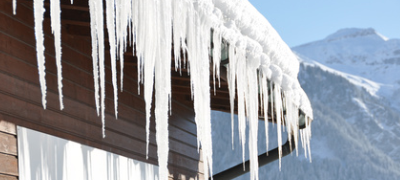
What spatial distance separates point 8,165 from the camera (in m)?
2.93

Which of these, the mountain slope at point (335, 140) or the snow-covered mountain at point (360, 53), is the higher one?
the snow-covered mountain at point (360, 53)

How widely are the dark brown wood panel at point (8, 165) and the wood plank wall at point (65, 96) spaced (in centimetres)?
2

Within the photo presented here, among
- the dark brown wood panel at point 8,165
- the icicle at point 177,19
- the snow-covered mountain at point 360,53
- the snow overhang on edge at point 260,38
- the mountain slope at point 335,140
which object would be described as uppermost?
the snow-covered mountain at point 360,53

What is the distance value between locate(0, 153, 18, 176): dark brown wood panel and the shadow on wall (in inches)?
1.0

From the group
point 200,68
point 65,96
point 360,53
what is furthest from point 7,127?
point 360,53

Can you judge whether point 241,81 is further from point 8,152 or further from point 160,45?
point 8,152

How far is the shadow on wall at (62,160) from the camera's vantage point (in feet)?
10.1

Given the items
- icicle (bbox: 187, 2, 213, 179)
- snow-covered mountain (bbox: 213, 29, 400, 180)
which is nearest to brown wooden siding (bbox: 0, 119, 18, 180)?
icicle (bbox: 187, 2, 213, 179)

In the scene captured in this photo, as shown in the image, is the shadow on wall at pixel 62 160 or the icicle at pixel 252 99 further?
the icicle at pixel 252 99

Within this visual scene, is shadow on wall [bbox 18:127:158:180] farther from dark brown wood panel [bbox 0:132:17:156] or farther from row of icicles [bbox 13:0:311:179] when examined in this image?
row of icicles [bbox 13:0:311:179]

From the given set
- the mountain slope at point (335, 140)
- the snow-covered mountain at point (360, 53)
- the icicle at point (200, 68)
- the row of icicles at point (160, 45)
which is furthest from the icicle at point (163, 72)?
the snow-covered mountain at point (360, 53)

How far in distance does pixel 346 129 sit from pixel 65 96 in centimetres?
10078

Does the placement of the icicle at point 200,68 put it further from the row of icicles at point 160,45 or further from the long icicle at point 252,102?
the long icicle at point 252,102

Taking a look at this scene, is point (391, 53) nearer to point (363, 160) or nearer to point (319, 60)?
point (319, 60)
